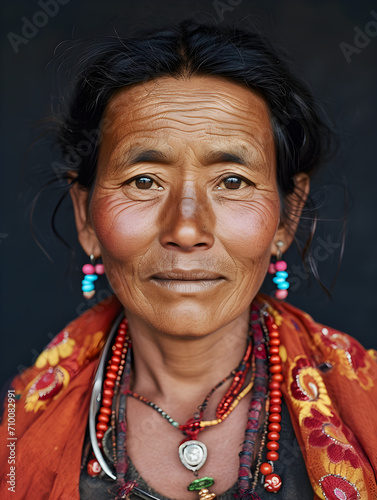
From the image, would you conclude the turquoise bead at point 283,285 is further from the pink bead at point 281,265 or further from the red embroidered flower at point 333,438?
the red embroidered flower at point 333,438

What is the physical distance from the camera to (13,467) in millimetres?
1944

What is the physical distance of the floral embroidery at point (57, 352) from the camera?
2.26 metres

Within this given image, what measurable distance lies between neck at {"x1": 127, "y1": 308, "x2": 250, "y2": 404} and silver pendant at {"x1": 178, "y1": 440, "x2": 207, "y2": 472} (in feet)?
0.61

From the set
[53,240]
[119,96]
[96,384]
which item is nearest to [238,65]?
[119,96]

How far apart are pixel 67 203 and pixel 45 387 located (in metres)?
1.18

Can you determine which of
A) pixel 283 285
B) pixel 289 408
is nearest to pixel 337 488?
pixel 289 408

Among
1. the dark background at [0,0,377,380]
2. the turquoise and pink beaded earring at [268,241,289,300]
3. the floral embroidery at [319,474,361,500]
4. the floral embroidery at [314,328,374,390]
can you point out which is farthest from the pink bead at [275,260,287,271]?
the floral embroidery at [319,474,361,500]

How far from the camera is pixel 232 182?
1.92 metres

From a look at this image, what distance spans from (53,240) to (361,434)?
2264mm

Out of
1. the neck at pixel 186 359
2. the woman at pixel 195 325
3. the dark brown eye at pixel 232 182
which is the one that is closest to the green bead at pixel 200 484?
the woman at pixel 195 325

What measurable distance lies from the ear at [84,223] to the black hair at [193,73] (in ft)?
0.16

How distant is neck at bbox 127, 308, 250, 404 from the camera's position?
6.67 feet

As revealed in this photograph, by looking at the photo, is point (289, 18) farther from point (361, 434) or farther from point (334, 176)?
point (361, 434)

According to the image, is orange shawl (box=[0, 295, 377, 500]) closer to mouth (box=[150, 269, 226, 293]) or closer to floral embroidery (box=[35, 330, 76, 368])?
floral embroidery (box=[35, 330, 76, 368])
